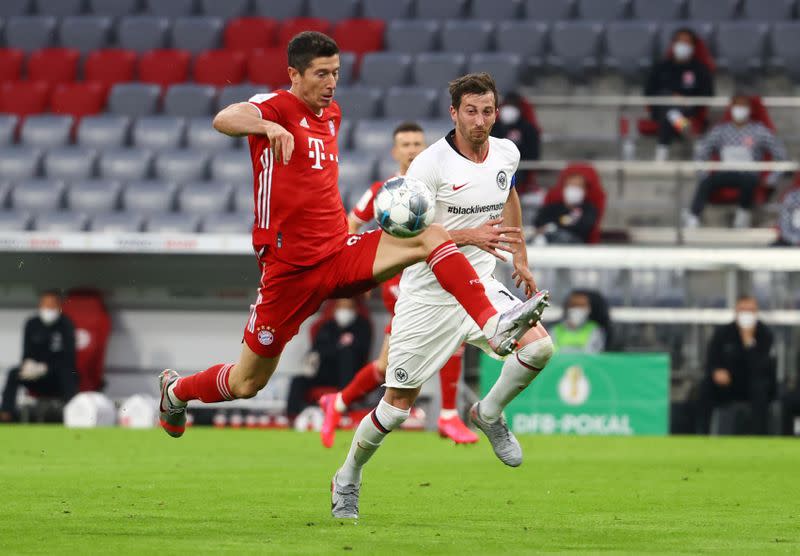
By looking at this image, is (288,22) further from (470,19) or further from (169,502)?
(169,502)

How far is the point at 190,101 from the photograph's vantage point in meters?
18.9

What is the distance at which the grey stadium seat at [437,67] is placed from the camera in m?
18.5

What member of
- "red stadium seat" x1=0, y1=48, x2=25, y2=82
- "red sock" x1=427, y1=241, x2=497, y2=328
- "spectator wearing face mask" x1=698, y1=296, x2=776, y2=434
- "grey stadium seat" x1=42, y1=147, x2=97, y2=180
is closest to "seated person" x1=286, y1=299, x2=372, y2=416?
"spectator wearing face mask" x1=698, y1=296, x2=776, y2=434

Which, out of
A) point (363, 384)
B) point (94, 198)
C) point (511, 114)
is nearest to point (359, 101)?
point (511, 114)

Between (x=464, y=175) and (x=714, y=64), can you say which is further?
(x=714, y=64)

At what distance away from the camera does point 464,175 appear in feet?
25.6

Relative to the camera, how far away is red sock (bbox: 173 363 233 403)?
7.39 m

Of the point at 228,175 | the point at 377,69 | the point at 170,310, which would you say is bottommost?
the point at 170,310

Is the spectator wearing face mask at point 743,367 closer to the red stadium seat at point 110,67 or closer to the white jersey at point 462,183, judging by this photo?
the white jersey at point 462,183

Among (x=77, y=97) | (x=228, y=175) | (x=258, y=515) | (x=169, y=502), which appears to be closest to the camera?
(x=258, y=515)

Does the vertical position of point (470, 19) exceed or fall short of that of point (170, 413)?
it exceeds it

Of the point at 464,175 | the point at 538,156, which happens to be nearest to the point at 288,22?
the point at 538,156

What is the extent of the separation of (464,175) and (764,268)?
8308 millimetres

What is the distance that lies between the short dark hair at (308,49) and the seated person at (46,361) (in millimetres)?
9413
